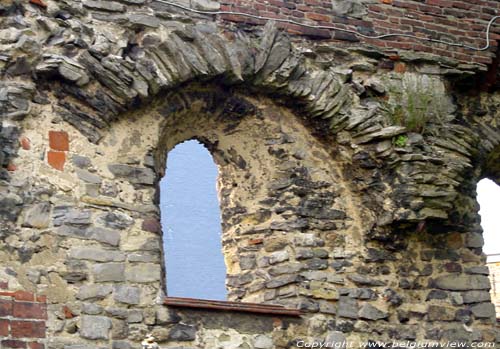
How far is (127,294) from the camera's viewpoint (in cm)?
759

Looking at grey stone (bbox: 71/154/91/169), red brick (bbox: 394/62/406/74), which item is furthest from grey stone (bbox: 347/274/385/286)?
grey stone (bbox: 71/154/91/169)

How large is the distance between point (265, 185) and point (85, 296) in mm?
1889

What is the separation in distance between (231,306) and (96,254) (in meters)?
0.99

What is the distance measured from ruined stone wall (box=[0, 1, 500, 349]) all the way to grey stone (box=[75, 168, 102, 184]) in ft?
0.04

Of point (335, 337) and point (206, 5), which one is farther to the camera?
point (206, 5)

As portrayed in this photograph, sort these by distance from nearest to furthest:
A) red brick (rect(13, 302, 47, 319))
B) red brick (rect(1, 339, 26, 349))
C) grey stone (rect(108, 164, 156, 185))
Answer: red brick (rect(1, 339, 26, 349))
red brick (rect(13, 302, 47, 319))
grey stone (rect(108, 164, 156, 185))

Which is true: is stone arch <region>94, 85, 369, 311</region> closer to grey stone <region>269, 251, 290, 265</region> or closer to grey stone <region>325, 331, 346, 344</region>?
grey stone <region>269, 251, 290, 265</region>

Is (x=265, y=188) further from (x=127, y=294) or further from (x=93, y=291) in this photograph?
(x=93, y=291)

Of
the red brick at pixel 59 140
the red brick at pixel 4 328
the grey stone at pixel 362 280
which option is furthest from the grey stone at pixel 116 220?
the grey stone at pixel 362 280

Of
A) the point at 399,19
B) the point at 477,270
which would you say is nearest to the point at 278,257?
the point at 477,270

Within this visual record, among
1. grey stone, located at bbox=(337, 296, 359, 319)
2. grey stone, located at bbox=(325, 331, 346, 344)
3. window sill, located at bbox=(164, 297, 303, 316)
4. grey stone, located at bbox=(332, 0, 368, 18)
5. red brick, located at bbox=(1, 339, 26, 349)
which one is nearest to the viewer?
red brick, located at bbox=(1, 339, 26, 349)

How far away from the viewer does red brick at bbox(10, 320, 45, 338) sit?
7109mm

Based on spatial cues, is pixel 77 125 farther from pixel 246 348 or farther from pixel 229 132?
pixel 246 348

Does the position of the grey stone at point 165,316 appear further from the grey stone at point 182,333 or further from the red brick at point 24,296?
the red brick at point 24,296
